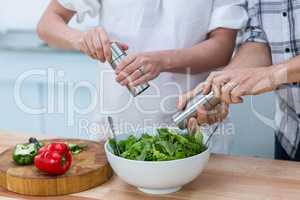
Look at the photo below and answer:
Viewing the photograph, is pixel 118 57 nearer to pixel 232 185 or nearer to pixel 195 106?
pixel 195 106

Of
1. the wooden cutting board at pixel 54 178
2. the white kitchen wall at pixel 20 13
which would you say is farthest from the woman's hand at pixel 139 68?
the white kitchen wall at pixel 20 13

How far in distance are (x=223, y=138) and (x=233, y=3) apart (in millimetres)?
405

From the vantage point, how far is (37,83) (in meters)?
2.17

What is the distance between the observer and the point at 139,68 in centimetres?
127

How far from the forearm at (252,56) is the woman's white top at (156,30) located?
0.24 feet

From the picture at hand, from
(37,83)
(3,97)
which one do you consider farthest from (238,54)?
(3,97)

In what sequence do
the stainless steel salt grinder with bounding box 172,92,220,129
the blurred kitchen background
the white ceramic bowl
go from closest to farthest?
the white ceramic bowl < the stainless steel salt grinder with bounding box 172,92,220,129 < the blurred kitchen background

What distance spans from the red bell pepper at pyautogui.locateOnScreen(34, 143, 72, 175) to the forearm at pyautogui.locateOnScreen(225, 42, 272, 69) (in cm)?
53

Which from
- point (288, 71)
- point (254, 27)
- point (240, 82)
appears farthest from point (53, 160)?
point (254, 27)

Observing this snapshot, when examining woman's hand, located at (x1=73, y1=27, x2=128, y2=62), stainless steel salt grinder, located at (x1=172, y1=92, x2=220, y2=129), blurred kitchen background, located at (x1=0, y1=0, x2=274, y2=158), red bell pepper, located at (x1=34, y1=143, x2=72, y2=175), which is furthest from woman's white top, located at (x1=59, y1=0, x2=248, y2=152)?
blurred kitchen background, located at (x1=0, y1=0, x2=274, y2=158)

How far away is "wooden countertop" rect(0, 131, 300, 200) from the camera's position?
1062 millimetres

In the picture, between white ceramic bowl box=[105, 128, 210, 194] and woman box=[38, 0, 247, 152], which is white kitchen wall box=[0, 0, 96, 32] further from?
white ceramic bowl box=[105, 128, 210, 194]

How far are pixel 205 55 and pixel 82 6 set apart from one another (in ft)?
1.27

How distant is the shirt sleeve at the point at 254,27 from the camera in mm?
1380
